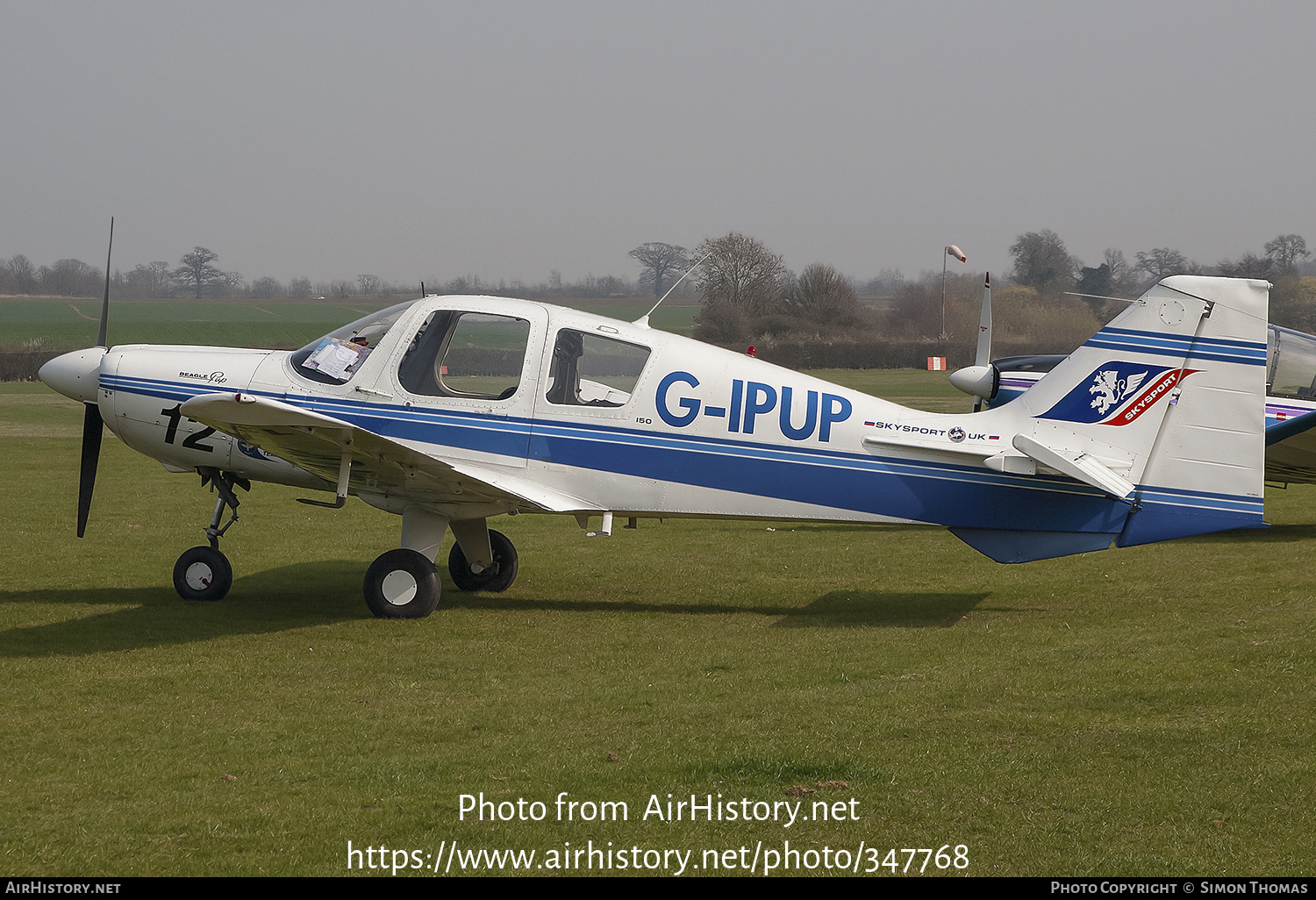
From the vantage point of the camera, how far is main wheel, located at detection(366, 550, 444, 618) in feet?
27.5

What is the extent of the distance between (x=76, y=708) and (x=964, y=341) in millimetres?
57221

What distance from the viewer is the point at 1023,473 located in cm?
796

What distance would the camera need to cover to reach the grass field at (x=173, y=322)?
5331 cm

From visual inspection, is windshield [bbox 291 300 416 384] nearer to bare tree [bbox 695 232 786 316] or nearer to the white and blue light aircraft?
the white and blue light aircraft

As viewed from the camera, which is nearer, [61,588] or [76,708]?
[76,708]

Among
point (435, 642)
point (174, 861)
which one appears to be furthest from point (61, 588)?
point (174, 861)

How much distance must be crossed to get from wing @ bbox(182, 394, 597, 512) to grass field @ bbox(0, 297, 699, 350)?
3736 cm

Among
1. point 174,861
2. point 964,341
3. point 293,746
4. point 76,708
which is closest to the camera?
point 174,861

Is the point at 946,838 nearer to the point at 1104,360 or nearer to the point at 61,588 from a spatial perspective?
the point at 1104,360

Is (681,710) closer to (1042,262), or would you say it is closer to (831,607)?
(831,607)

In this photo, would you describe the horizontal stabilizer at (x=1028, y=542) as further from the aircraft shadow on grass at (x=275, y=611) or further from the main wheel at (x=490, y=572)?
the main wheel at (x=490, y=572)

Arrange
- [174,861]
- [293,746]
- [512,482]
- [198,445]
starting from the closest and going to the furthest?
[174,861], [293,746], [512,482], [198,445]

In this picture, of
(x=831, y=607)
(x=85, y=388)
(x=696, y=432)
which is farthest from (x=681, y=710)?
(x=85, y=388)

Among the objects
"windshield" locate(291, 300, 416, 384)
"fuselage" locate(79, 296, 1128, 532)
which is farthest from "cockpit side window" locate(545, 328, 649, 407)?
"windshield" locate(291, 300, 416, 384)
